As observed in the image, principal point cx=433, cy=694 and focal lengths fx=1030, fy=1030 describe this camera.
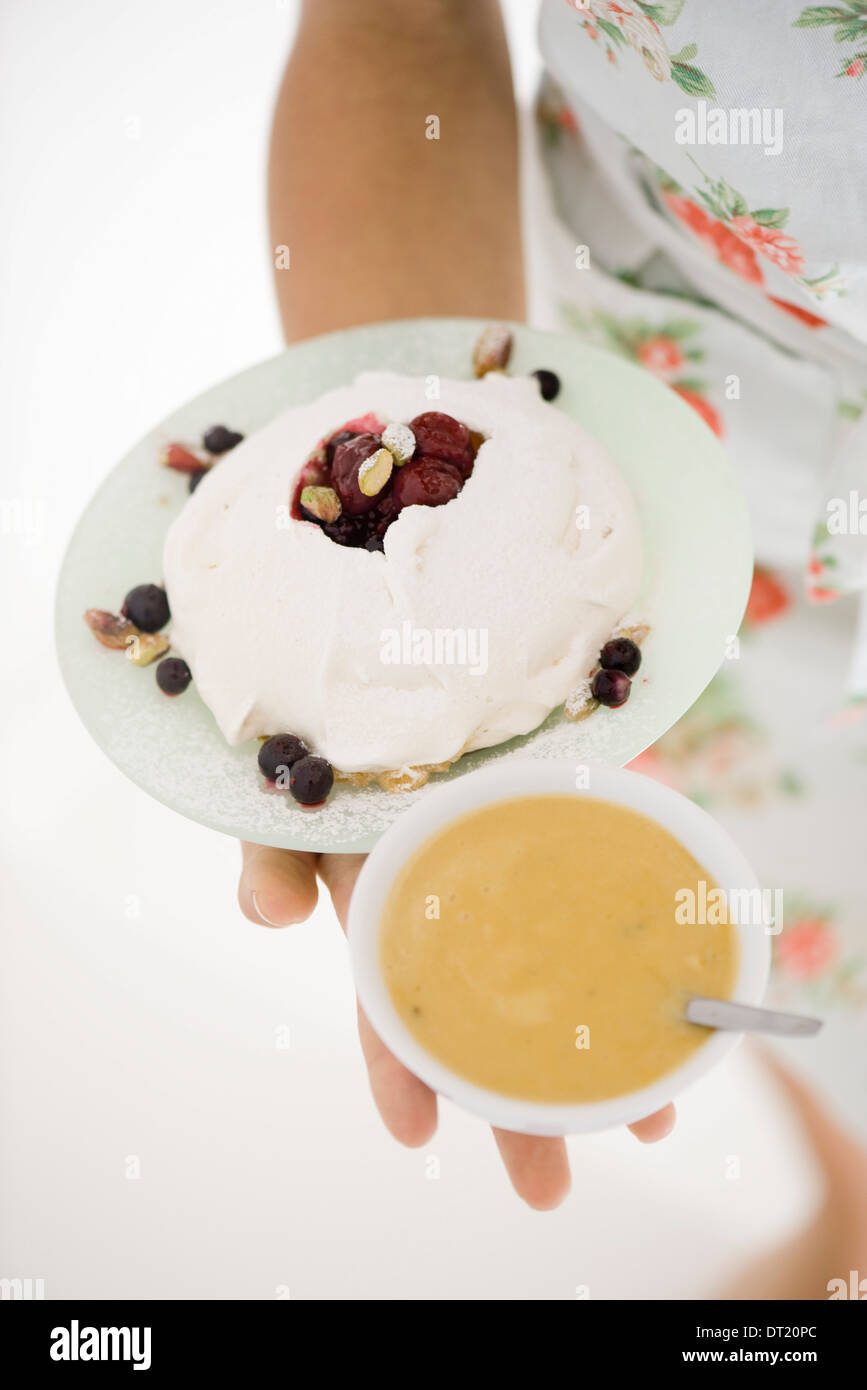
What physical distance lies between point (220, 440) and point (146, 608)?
22cm

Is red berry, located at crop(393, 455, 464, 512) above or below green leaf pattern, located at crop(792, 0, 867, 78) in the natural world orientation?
below

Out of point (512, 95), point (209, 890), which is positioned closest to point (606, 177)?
point (512, 95)

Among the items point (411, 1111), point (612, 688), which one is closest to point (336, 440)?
point (612, 688)

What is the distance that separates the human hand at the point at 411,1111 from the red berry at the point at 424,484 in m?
0.36

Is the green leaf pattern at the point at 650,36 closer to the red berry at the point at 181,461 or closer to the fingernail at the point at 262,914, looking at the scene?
the red berry at the point at 181,461

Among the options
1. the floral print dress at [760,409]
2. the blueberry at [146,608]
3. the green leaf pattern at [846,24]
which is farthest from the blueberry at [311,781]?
the green leaf pattern at [846,24]

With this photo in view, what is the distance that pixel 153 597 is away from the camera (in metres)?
1.04

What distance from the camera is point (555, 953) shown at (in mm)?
747

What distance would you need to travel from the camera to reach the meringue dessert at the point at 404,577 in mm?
928

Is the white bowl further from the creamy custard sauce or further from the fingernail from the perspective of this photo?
the fingernail

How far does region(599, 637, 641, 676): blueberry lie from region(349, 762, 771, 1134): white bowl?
154 mm

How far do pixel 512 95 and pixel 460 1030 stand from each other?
4.13 feet

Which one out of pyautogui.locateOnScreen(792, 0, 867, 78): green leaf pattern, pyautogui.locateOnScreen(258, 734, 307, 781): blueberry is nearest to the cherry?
pyautogui.locateOnScreen(258, 734, 307, 781): blueberry

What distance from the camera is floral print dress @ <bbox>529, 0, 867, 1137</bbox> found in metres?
1.00
